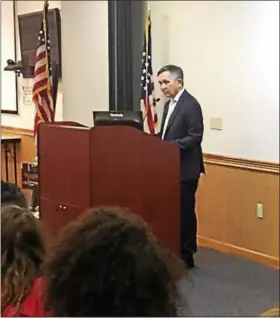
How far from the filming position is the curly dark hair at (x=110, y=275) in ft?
3.52

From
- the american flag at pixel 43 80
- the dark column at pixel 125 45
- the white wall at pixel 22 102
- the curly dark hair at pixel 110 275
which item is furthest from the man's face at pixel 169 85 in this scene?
the curly dark hair at pixel 110 275

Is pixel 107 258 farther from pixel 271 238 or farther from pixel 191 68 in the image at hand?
pixel 191 68

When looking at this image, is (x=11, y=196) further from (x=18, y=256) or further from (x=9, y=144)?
(x=9, y=144)

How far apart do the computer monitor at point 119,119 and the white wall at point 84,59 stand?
0.72 ft

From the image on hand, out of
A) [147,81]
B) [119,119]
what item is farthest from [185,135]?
[147,81]

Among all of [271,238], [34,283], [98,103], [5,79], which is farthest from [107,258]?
[98,103]

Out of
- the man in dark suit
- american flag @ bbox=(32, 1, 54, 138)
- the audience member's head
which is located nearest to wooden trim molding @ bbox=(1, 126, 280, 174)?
the man in dark suit

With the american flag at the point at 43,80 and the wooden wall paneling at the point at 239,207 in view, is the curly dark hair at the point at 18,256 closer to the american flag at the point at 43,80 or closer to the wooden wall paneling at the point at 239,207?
the american flag at the point at 43,80

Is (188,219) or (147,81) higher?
(147,81)

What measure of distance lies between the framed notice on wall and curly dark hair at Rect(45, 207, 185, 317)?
1.94m

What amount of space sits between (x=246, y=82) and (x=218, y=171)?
2.10ft

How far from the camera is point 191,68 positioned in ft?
14.8

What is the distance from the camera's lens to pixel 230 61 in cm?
432

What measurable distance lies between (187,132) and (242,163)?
0.57m
